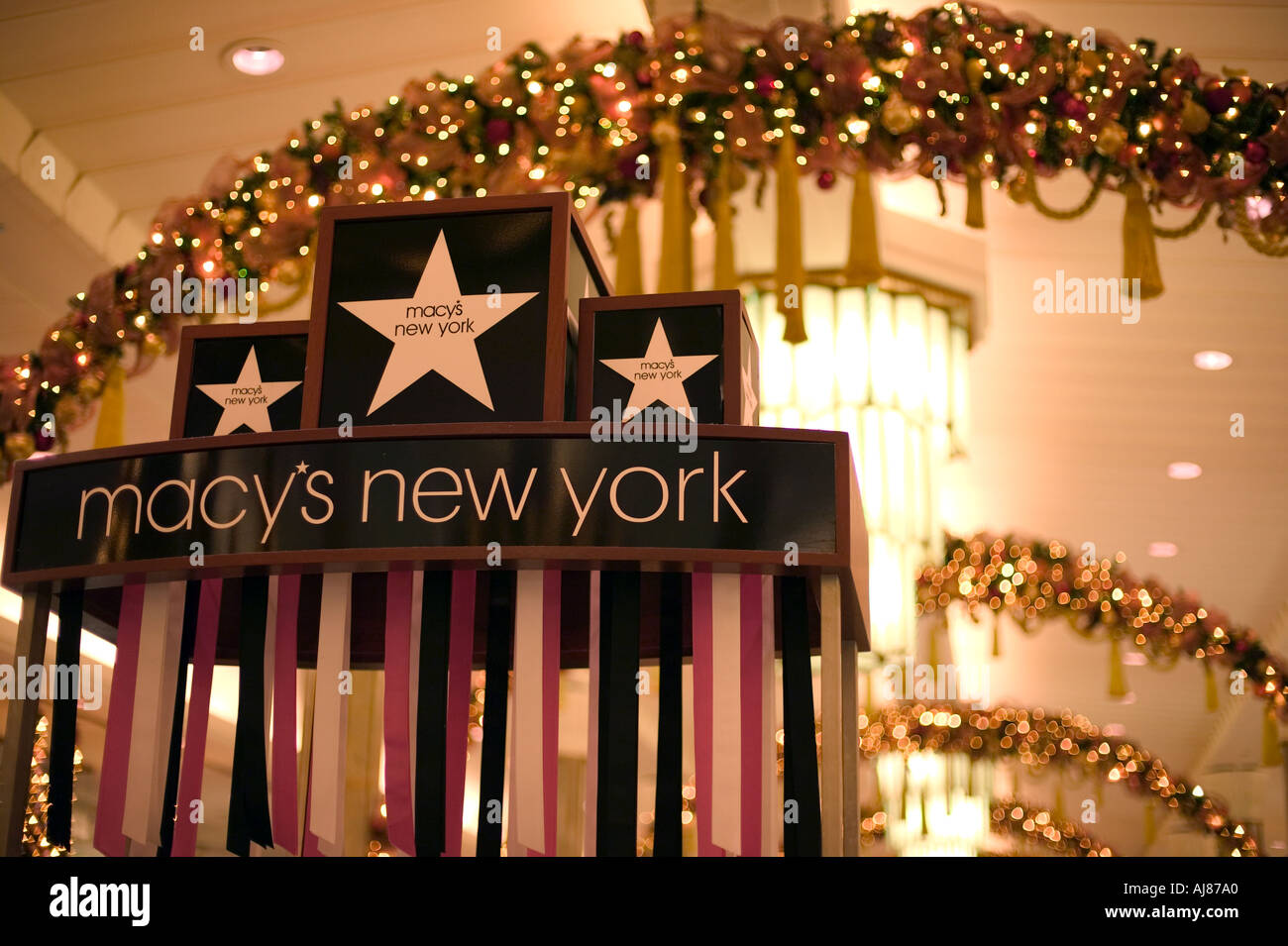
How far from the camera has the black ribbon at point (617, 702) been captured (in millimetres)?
1216

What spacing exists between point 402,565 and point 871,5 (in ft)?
10.3

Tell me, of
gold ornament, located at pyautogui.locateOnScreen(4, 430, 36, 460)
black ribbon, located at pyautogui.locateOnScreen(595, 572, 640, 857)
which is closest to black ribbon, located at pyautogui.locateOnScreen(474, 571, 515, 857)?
black ribbon, located at pyautogui.locateOnScreen(595, 572, 640, 857)

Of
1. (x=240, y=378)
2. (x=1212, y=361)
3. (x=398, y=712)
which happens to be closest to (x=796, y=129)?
(x=240, y=378)

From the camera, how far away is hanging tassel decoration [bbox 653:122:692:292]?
2768 mm

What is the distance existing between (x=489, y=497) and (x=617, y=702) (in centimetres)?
23

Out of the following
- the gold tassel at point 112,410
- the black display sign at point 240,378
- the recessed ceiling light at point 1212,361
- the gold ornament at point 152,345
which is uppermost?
the recessed ceiling light at point 1212,361

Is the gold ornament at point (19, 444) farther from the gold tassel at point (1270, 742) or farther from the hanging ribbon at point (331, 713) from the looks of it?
the gold tassel at point (1270, 742)

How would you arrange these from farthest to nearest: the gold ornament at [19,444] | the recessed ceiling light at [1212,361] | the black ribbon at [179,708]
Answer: the recessed ceiling light at [1212,361] → the gold ornament at [19,444] → the black ribbon at [179,708]

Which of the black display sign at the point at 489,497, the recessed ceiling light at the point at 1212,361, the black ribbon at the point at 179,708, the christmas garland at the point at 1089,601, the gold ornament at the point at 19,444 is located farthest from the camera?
the christmas garland at the point at 1089,601

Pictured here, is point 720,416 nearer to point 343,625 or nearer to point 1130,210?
point 343,625

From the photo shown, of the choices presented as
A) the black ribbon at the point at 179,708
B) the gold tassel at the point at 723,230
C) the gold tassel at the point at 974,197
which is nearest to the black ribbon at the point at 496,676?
the black ribbon at the point at 179,708

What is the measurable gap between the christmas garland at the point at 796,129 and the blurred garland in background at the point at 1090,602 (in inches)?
181
